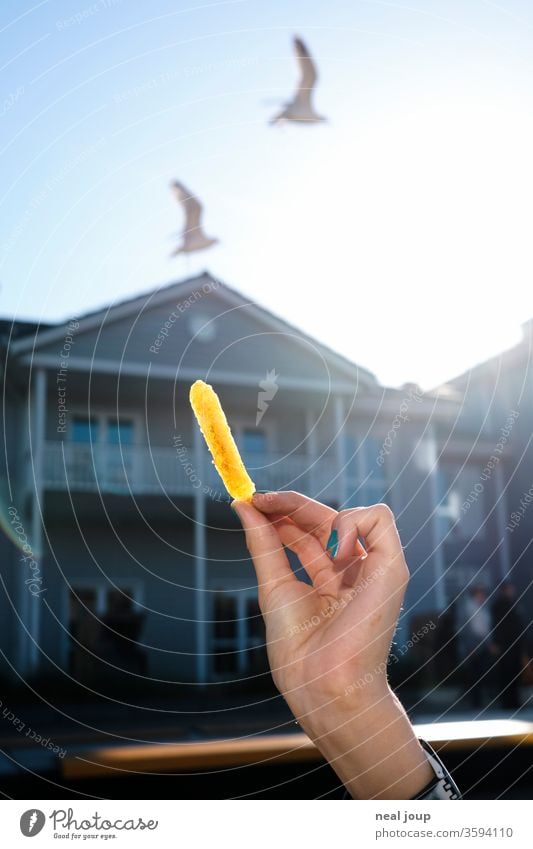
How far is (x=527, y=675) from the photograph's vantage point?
4.28 metres

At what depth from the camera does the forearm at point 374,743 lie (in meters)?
0.46

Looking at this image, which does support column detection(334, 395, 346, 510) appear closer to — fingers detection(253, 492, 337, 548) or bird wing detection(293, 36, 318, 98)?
bird wing detection(293, 36, 318, 98)

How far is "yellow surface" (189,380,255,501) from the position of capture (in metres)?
0.43

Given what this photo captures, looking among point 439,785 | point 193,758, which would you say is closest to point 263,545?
point 439,785

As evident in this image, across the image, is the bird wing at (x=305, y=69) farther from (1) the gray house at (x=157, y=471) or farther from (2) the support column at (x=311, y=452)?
(2) the support column at (x=311, y=452)

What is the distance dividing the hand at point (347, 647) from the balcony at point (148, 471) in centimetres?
424

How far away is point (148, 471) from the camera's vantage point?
509 cm

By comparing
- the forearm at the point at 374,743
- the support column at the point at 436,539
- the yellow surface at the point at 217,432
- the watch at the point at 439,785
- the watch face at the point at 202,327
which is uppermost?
the watch face at the point at 202,327

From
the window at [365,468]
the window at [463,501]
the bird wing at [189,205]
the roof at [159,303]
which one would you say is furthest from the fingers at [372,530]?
the window at [463,501]

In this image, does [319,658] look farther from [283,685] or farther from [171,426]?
[171,426]

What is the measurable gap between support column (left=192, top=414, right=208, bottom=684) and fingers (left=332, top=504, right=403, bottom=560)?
12.9ft
